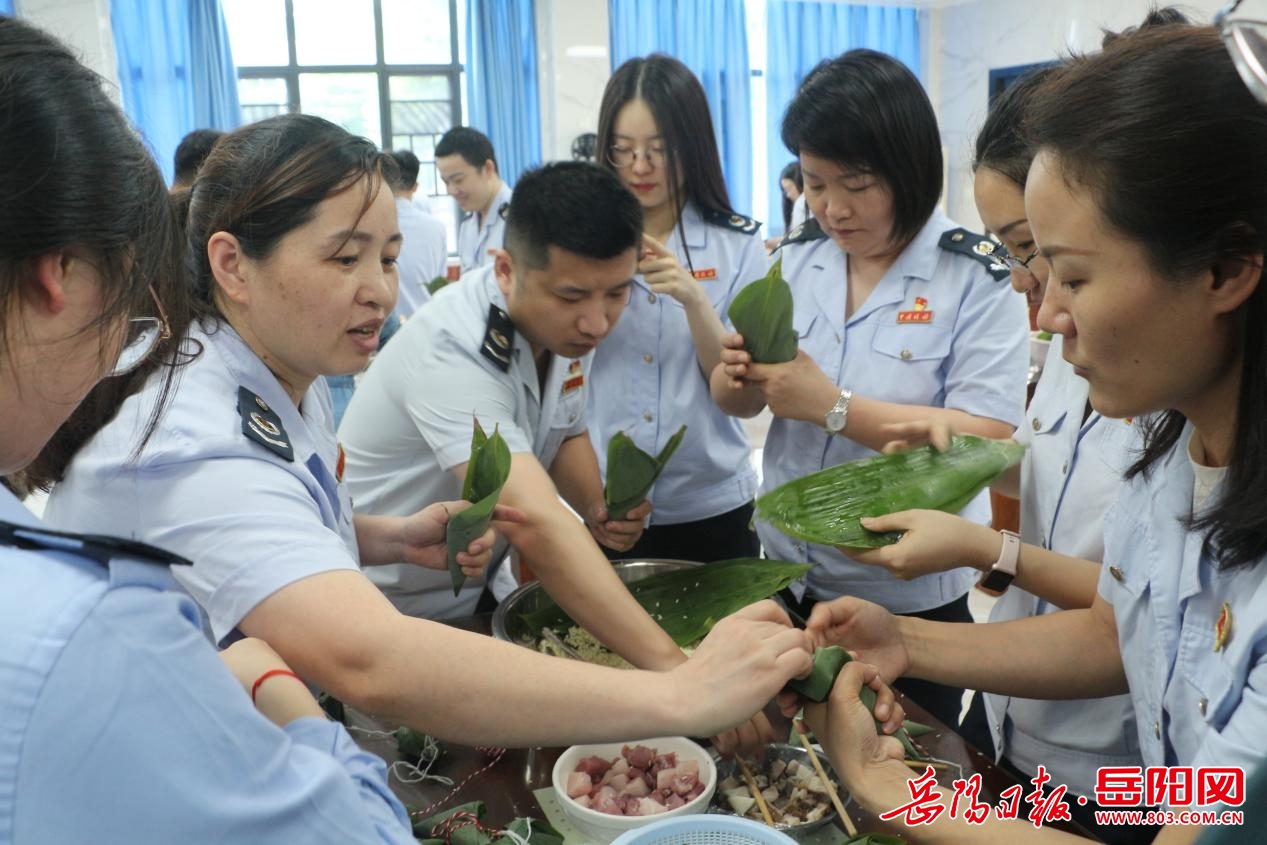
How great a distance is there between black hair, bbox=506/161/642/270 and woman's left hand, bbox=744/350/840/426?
0.41 meters

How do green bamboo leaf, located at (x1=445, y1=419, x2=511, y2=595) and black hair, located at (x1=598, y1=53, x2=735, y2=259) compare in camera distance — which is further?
black hair, located at (x1=598, y1=53, x2=735, y2=259)

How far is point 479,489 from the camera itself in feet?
5.67

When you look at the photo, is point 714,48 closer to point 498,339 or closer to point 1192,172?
point 498,339

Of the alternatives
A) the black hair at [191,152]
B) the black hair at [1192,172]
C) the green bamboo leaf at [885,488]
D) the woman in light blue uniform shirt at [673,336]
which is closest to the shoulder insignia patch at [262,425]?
the green bamboo leaf at [885,488]

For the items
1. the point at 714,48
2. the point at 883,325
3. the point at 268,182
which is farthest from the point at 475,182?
the point at 268,182

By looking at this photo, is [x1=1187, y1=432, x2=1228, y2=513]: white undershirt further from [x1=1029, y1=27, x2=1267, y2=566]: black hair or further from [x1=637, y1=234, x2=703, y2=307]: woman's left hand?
[x1=637, y1=234, x2=703, y2=307]: woman's left hand

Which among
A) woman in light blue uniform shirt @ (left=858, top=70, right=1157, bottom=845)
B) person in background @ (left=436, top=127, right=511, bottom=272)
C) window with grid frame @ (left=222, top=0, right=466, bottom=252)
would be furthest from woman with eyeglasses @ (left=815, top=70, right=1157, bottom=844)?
window with grid frame @ (left=222, top=0, right=466, bottom=252)

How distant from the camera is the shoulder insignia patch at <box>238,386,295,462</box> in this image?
1291 millimetres

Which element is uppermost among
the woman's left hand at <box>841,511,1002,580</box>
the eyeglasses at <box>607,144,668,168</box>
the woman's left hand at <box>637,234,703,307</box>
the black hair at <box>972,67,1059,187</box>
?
the black hair at <box>972,67,1059,187</box>

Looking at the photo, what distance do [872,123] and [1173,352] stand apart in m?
1.11

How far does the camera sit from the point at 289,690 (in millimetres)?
1033

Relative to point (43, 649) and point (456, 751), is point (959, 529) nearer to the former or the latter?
point (456, 751)

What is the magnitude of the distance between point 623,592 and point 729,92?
850cm

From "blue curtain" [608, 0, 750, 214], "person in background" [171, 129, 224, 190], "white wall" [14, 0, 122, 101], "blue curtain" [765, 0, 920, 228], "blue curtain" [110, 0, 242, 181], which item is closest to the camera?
"person in background" [171, 129, 224, 190]
